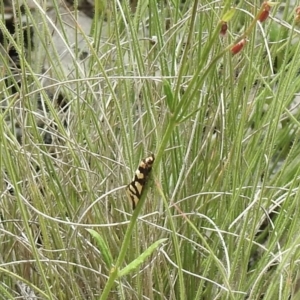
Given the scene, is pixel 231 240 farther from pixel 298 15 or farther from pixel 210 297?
pixel 298 15

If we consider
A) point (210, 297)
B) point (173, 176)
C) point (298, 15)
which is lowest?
point (210, 297)

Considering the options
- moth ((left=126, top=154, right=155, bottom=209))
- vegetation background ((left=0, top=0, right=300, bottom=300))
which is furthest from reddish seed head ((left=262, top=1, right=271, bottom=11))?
vegetation background ((left=0, top=0, right=300, bottom=300))

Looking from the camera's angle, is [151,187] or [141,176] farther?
[151,187]

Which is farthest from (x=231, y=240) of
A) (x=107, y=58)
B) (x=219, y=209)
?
(x=107, y=58)

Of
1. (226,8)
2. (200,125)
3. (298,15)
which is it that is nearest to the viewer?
(226,8)

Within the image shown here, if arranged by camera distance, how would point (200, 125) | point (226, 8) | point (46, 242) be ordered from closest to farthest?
point (226, 8)
point (46, 242)
point (200, 125)

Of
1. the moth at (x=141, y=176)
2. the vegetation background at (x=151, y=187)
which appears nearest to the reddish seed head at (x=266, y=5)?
the moth at (x=141, y=176)

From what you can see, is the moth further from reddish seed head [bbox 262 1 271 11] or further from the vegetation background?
the vegetation background

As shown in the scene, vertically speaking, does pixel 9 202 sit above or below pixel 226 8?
below

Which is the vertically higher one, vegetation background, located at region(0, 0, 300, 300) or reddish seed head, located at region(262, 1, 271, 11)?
reddish seed head, located at region(262, 1, 271, 11)

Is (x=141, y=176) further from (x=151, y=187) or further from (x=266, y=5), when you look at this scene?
(x=151, y=187)

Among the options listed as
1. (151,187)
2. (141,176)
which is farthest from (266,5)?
(151,187)
